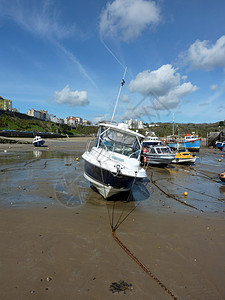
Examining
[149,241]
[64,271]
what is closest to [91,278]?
[64,271]

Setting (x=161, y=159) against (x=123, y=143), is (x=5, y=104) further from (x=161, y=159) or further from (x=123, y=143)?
(x=123, y=143)

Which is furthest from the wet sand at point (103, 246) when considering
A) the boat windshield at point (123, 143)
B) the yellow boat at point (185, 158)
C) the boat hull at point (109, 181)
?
the yellow boat at point (185, 158)

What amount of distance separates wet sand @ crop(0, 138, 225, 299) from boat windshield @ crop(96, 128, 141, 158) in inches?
104

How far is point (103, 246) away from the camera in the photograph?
5039 mm

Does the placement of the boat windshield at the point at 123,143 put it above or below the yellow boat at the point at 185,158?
above

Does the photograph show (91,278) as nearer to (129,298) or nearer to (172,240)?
(129,298)

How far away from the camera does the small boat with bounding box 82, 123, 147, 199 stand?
8000 mm

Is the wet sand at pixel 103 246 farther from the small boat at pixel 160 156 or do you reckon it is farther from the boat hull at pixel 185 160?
the boat hull at pixel 185 160

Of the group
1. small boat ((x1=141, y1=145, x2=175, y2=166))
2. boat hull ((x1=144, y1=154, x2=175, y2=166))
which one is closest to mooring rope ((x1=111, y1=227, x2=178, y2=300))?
small boat ((x1=141, y1=145, x2=175, y2=166))

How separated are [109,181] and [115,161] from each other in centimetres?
107

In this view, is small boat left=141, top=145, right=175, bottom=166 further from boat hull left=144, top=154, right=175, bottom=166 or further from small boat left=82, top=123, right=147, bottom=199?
small boat left=82, top=123, right=147, bottom=199

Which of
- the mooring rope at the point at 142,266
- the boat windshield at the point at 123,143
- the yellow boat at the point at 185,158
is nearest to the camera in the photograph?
the mooring rope at the point at 142,266

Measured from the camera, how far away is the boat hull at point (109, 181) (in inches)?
311

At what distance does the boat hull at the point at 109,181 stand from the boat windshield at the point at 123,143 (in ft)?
5.67
